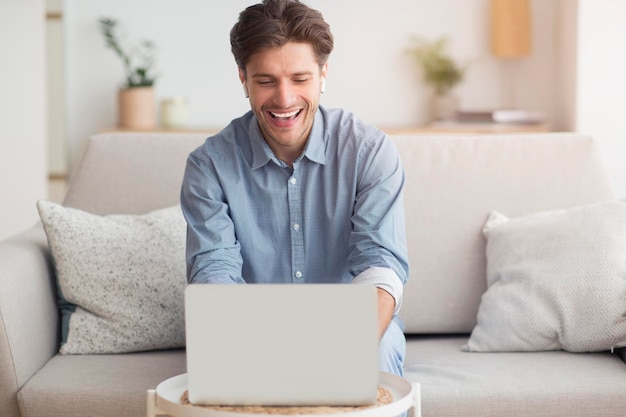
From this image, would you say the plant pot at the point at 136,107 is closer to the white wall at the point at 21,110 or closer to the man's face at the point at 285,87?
the white wall at the point at 21,110

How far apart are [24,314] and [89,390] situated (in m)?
0.26

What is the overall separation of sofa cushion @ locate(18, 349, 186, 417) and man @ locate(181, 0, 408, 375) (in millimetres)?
303

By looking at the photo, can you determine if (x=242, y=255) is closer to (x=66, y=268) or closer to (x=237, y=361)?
(x=66, y=268)

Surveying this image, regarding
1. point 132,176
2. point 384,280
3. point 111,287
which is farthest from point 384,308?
point 132,176

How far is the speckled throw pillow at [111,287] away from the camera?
2473 mm

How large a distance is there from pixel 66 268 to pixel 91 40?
2768 millimetres

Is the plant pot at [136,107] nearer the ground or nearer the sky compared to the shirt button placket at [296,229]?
nearer the sky

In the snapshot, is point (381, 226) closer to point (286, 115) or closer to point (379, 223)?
point (379, 223)

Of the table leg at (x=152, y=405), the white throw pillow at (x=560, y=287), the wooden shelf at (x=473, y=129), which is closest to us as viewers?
the table leg at (x=152, y=405)

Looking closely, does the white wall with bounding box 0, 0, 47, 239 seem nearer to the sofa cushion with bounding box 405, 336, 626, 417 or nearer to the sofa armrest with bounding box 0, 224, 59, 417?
the sofa armrest with bounding box 0, 224, 59, 417

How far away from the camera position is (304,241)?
226 cm

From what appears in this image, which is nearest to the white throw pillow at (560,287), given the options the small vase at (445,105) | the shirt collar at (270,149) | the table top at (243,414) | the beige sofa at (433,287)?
the beige sofa at (433,287)

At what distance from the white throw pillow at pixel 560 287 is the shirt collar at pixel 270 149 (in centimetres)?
62

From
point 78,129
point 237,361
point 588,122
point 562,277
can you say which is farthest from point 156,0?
point 237,361
